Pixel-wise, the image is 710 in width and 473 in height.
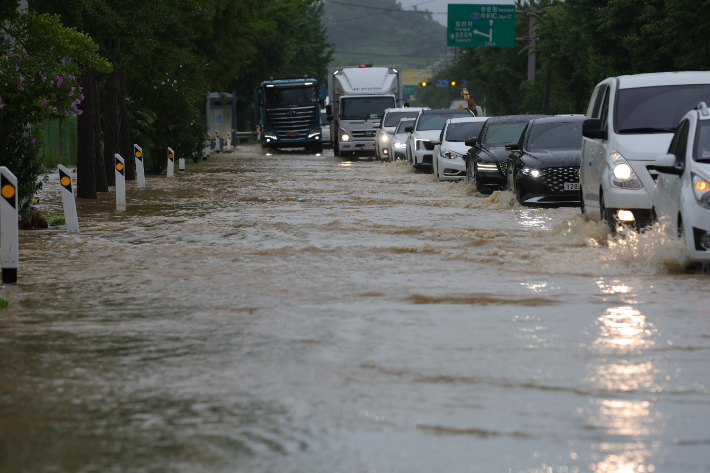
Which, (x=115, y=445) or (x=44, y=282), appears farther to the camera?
(x=44, y=282)

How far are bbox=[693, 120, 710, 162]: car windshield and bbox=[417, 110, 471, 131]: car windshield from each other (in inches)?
878

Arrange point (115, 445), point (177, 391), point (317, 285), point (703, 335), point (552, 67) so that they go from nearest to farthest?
1. point (115, 445)
2. point (177, 391)
3. point (703, 335)
4. point (317, 285)
5. point (552, 67)

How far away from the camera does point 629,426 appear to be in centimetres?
539

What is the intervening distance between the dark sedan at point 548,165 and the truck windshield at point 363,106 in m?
26.6

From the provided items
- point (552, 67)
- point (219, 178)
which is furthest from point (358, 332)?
point (552, 67)

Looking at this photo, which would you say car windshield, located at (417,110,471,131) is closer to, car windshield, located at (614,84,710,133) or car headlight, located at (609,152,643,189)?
car windshield, located at (614,84,710,133)

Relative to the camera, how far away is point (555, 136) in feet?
63.4

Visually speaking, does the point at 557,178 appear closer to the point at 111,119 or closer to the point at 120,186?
the point at 120,186

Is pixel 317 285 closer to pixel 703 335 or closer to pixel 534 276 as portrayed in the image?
pixel 534 276

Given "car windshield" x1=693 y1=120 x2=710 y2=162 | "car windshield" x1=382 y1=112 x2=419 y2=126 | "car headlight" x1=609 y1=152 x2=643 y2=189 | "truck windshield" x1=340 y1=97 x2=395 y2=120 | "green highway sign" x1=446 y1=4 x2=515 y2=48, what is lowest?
"car headlight" x1=609 y1=152 x2=643 y2=189

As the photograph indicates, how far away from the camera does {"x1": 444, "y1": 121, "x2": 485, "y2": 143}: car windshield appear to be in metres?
28.0

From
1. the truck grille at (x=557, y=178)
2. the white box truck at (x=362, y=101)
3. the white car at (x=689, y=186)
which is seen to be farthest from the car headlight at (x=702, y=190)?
the white box truck at (x=362, y=101)

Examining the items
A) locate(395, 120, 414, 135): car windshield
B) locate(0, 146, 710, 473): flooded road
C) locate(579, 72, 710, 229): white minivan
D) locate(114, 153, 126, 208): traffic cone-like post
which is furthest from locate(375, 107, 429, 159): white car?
locate(0, 146, 710, 473): flooded road

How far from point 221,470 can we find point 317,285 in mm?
5491
